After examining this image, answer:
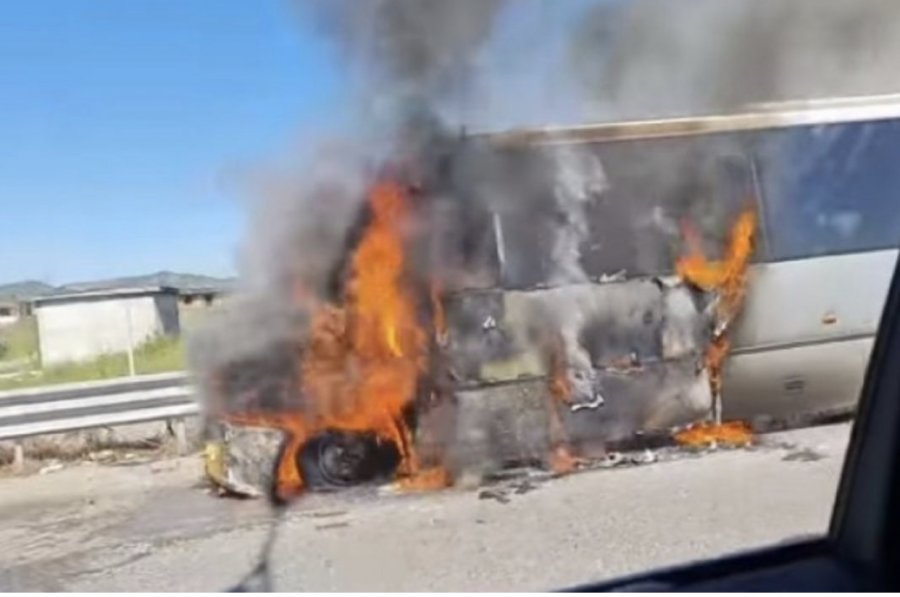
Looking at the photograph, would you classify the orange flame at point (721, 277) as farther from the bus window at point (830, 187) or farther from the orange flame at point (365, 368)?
the orange flame at point (365, 368)

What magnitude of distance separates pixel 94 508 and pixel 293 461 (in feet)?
3.89

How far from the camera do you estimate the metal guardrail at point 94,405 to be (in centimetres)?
723

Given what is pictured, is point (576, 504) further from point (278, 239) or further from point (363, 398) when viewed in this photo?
point (278, 239)

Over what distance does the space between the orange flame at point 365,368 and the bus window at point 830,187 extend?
258cm

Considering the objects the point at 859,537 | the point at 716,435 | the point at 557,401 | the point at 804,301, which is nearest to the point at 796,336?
the point at 804,301

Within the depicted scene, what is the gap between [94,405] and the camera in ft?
24.2

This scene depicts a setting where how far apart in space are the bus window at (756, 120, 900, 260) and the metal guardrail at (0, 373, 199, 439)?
4.15m

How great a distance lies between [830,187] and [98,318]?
7566 millimetres

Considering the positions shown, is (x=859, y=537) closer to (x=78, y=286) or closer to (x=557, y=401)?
(x=557, y=401)

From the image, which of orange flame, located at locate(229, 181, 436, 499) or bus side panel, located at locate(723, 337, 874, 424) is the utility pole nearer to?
orange flame, located at locate(229, 181, 436, 499)

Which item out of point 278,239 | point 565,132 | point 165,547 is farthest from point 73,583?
point 565,132

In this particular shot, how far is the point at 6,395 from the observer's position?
7.32m

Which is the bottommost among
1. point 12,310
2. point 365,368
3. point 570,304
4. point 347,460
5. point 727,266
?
point 347,460

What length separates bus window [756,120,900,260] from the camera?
23.1 feet
